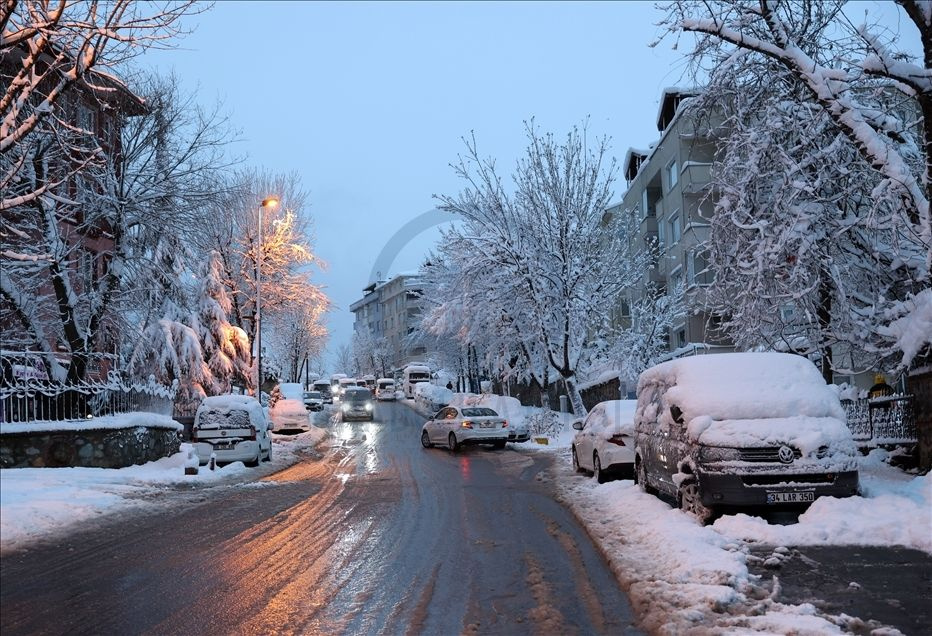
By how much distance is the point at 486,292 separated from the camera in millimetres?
31406

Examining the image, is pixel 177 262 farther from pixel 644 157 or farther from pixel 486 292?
pixel 644 157

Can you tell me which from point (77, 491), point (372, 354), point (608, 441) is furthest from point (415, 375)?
point (77, 491)

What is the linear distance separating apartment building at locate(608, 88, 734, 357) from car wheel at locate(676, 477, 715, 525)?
19.6 metres

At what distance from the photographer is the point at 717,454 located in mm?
9562

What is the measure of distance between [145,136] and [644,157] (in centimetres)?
3400

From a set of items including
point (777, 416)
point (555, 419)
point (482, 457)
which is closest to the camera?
point (777, 416)

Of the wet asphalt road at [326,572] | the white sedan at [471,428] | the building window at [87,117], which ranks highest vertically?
the building window at [87,117]

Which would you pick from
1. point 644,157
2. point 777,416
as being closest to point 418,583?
point 777,416

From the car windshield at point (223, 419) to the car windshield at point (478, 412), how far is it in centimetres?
794

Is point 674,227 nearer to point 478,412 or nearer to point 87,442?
point 478,412

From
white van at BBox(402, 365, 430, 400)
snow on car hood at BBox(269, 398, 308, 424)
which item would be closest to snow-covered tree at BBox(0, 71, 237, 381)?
snow on car hood at BBox(269, 398, 308, 424)

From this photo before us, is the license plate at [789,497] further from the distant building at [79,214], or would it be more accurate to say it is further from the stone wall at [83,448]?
the distant building at [79,214]

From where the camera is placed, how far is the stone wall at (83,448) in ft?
45.4

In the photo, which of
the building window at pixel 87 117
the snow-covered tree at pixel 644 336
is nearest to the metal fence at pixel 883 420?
the snow-covered tree at pixel 644 336
